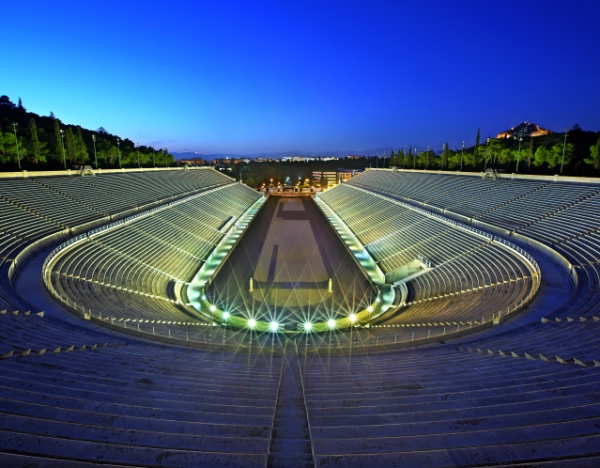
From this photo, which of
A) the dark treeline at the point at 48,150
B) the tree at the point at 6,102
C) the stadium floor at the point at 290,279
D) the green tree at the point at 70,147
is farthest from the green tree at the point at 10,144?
the tree at the point at 6,102

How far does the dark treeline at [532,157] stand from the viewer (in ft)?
128

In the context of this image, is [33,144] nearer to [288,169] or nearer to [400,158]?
[400,158]

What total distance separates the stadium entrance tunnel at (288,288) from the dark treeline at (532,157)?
86.1 ft

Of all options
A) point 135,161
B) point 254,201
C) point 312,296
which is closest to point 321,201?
point 254,201

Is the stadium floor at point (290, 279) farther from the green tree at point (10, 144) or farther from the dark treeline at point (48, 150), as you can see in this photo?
the green tree at point (10, 144)

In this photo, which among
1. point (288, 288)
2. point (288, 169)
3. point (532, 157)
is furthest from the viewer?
point (288, 169)

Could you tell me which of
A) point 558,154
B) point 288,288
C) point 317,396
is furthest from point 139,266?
point 558,154

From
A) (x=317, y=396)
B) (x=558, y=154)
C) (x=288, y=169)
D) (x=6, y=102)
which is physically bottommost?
(x=288, y=169)

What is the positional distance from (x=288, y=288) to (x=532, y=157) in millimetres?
47050

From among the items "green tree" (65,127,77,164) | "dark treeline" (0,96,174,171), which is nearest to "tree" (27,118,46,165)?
"dark treeline" (0,96,174,171)

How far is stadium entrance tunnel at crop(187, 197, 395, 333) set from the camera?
48.7 ft

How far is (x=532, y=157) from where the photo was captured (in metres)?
49.1

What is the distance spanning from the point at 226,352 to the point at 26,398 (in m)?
5.35

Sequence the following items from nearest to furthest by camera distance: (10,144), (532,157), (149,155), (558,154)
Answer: (10,144) < (558,154) < (532,157) < (149,155)
